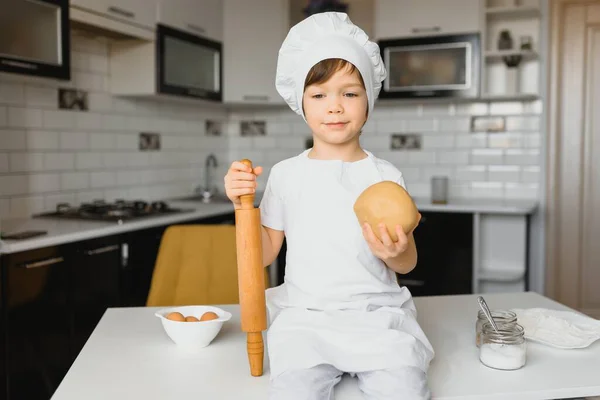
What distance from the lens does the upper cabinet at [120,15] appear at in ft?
9.17

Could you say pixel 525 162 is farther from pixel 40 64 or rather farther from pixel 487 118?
pixel 40 64

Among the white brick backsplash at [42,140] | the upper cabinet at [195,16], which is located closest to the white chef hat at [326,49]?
the white brick backsplash at [42,140]

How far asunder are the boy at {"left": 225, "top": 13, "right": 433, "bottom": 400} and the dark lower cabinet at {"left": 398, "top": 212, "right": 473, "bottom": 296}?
2.68 meters

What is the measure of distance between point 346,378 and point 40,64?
199cm

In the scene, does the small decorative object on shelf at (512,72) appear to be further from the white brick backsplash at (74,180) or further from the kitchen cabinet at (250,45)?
the white brick backsplash at (74,180)

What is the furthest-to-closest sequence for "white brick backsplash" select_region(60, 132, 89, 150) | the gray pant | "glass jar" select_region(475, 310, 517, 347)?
"white brick backsplash" select_region(60, 132, 89, 150)
"glass jar" select_region(475, 310, 517, 347)
the gray pant

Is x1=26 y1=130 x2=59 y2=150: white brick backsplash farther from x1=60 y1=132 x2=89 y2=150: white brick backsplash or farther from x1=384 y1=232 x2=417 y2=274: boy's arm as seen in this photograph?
x1=384 y1=232 x2=417 y2=274: boy's arm

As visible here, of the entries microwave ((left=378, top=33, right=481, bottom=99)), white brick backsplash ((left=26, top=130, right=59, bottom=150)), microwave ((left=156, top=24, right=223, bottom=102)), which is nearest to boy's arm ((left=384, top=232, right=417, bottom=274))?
white brick backsplash ((left=26, top=130, right=59, bottom=150))

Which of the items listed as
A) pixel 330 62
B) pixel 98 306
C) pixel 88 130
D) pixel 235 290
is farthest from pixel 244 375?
pixel 88 130

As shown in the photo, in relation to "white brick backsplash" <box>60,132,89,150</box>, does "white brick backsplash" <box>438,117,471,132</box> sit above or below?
above

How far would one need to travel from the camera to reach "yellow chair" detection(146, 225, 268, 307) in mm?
2043

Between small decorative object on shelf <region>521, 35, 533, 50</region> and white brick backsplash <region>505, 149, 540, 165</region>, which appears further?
white brick backsplash <region>505, 149, 540, 165</region>

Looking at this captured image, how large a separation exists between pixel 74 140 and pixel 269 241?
87.5 inches

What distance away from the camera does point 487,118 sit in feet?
14.0
